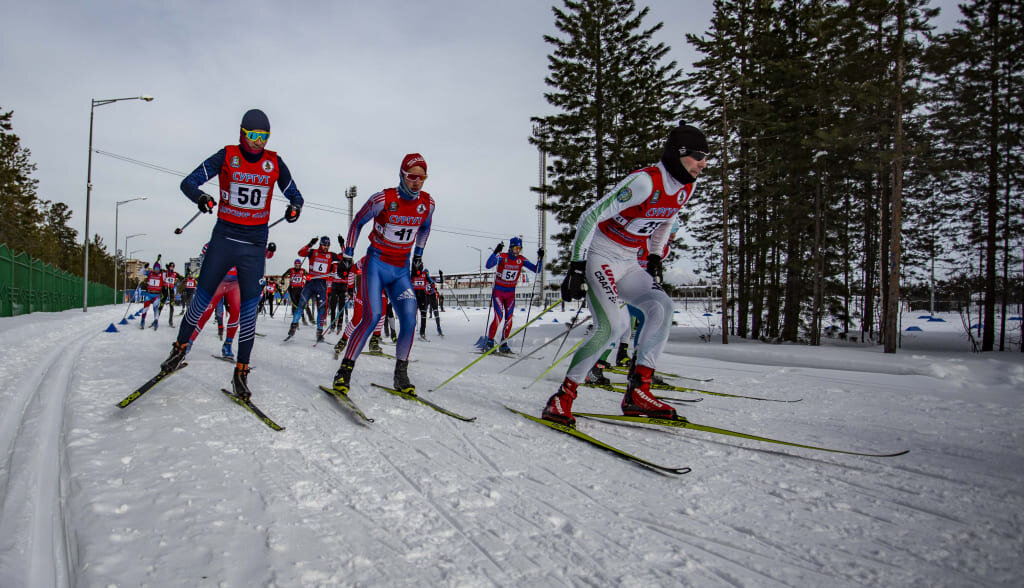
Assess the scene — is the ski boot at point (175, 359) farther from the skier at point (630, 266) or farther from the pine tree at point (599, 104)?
the pine tree at point (599, 104)

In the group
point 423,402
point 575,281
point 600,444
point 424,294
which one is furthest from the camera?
point 424,294

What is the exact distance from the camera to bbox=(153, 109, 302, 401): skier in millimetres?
4273

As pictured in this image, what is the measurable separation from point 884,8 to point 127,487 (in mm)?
17860

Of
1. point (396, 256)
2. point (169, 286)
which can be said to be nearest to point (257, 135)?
point (396, 256)

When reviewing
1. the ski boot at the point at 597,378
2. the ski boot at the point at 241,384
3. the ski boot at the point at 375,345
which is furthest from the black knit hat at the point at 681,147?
the ski boot at the point at 375,345

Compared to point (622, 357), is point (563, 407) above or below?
above

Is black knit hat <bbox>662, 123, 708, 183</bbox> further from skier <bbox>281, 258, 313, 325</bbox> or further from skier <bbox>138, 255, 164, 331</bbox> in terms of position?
skier <bbox>138, 255, 164, 331</bbox>

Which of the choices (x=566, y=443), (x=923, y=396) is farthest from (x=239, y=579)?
(x=923, y=396)

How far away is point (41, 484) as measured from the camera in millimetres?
2307

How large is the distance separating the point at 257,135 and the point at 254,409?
7.81 ft

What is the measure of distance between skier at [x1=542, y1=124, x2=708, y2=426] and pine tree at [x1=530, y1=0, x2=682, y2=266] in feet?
52.7

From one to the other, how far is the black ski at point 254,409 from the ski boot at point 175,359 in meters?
0.45

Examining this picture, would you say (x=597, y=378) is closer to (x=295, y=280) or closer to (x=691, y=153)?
(x=691, y=153)

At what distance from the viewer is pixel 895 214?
12242 mm
